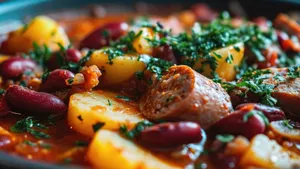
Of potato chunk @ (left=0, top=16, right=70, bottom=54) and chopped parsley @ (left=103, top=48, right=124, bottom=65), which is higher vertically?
potato chunk @ (left=0, top=16, right=70, bottom=54)

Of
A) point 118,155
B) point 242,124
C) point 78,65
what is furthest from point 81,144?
point 242,124

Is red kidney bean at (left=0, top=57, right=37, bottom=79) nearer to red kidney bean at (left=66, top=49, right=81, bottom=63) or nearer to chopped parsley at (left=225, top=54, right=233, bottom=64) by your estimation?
red kidney bean at (left=66, top=49, right=81, bottom=63)

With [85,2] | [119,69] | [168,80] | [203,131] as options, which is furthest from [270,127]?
[85,2]

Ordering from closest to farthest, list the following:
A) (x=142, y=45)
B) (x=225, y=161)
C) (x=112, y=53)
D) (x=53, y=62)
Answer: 1. (x=225, y=161)
2. (x=112, y=53)
3. (x=142, y=45)
4. (x=53, y=62)

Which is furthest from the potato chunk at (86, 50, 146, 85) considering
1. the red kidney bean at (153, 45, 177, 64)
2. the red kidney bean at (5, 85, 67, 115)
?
the red kidney bean at (5, 85, 67, 115)

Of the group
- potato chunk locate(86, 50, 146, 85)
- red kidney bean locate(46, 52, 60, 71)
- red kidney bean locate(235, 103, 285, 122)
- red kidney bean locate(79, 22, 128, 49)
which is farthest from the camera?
red kidney bean locate(79, 22, 128, 49)

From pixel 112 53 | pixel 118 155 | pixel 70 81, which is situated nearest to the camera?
pixel 118 155

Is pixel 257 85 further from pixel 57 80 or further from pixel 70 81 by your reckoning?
pixel 57 80

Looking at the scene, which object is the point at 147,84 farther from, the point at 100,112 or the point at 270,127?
the point at 270,127
